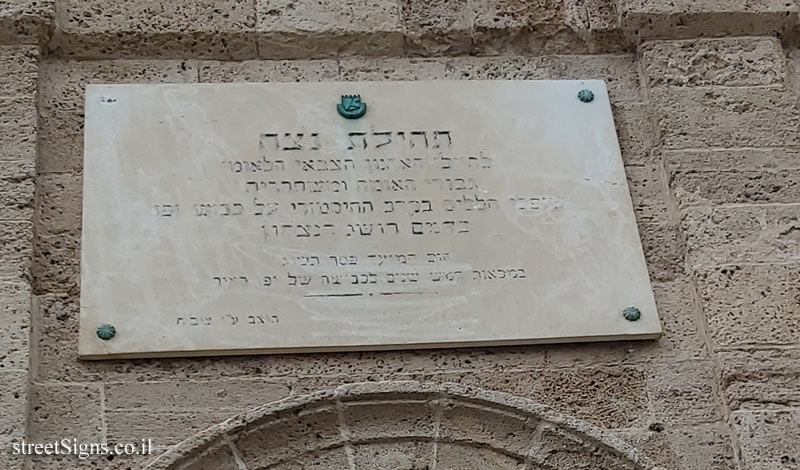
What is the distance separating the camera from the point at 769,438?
10.4ft

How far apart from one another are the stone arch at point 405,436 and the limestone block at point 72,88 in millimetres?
974

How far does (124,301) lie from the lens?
328cm

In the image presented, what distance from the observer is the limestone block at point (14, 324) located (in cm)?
316

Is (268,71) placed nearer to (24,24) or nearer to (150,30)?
(150,30)

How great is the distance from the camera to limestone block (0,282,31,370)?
3164 millimetres

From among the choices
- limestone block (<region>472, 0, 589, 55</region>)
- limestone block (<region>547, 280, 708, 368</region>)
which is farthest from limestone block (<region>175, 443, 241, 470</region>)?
limestone block (<region>472, 0, 589, 55</region>)

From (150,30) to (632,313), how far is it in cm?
165

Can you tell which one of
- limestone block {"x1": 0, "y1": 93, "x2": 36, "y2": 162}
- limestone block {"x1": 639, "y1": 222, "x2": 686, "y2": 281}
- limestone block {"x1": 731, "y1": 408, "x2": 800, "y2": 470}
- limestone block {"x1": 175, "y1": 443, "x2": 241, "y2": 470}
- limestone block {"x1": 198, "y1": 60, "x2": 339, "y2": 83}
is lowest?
limestone block {"x1": 731, "y1": 408, "x2": 800, "y2": 470}

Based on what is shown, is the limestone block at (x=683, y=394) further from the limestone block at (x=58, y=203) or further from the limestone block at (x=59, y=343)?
the limestone block at (x=58, y=203)

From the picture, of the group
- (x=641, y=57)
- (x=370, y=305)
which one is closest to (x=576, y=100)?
(x=641, y=57)

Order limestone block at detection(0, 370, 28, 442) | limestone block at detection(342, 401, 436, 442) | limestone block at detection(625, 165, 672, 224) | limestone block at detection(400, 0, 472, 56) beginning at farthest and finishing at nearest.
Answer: limestone block at detection(400, 0, 472, 56)
limestone block at detection(625, 165, 672, 224)
limestone block at detection(342, 401, 436, 442)
limestone block at detection(0, 370, 28, 442)

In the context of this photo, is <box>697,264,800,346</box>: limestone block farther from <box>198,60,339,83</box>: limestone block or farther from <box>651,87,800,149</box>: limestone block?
<box>198,60,339,83</box>: limestone block

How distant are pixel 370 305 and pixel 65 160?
974 mm

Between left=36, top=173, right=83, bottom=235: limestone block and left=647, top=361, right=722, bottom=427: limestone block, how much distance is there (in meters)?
1.58
